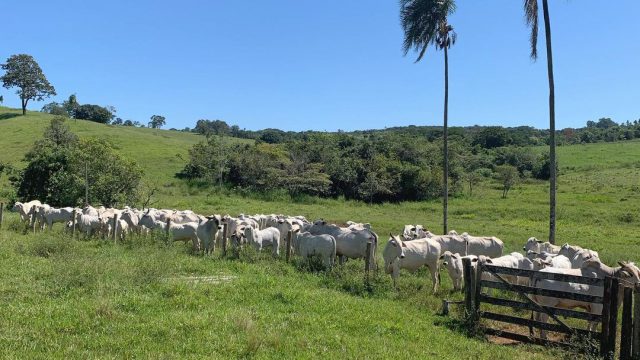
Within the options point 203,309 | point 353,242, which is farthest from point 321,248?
point 203,309

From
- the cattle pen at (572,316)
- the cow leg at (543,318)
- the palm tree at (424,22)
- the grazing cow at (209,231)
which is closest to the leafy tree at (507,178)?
the palm tree at (424,22)

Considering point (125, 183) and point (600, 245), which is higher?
point (125, 183)

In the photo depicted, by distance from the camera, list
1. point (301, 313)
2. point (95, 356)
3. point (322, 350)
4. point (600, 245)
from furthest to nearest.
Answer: point (600, 245) < point (301, 313) < point (322, 350) < point (95, 356)

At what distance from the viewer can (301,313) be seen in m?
10.5

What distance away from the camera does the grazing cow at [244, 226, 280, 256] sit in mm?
18561

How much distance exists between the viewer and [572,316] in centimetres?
970

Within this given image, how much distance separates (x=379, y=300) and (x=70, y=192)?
2811 cm

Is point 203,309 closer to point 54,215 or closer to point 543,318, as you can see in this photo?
point 543,318

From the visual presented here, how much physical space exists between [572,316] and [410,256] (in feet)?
18.8

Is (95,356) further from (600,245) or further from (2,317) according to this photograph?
(600,245)

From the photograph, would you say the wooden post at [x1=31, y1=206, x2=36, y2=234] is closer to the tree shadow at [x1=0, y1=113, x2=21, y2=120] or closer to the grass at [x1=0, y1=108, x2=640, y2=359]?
the grass at [x1=0, y1=108, x2=640, y2=359]

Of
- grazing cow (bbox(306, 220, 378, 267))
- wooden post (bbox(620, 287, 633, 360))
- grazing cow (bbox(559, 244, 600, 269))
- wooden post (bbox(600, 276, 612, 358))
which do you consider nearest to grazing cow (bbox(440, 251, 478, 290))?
grazing cow (bbox(306, 220, 378, 267))

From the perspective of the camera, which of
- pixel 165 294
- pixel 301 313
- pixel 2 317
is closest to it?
pixel 2 317

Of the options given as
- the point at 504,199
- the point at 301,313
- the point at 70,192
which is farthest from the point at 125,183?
the point at 504,199
